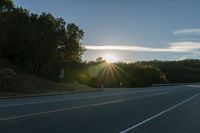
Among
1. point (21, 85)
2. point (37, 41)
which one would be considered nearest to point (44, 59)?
point (37, 41)

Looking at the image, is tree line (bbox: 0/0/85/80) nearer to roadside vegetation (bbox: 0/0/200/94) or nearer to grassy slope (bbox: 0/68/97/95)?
roadside vegetation (bbox: 0/0/200/94)

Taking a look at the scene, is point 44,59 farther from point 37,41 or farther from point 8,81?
point 8,81

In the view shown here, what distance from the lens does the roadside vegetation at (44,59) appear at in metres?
47.0

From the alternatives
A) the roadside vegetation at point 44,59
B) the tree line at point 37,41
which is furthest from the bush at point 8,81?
the tree line at point 37,41

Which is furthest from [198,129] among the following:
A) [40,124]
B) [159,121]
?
[40,124]

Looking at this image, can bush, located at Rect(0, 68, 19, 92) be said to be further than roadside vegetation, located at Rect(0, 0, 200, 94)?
No

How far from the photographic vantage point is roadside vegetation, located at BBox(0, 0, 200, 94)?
47.0 meters

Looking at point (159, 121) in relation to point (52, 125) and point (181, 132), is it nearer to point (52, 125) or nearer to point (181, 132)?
point (181, 132)

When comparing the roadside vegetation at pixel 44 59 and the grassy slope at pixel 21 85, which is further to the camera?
the roadside vegetation at pixel 44 59

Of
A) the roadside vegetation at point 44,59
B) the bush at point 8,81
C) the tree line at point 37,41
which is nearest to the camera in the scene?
the bush at point 8,81

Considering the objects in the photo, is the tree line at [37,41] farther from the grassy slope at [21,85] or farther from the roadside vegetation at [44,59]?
the grassy slope at [21,85]

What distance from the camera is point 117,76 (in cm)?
8462

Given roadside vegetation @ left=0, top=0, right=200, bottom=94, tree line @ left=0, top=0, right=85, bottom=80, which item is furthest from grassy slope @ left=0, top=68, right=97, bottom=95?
tree line @ left=0, top=0, right=85, bottom=80

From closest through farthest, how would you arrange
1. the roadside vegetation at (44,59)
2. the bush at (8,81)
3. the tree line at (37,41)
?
the bush at (8,81) < the roadside vegetation at (44,59) < the tree line at (37,41)
